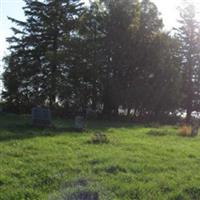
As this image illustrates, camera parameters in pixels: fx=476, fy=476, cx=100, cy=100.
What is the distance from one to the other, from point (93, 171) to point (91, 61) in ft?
93.9

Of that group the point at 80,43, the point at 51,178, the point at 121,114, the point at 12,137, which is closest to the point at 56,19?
the point at 80,43

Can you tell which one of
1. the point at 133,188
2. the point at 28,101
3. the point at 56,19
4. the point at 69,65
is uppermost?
the point at 56,19

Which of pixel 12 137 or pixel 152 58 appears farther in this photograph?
pixel 152 58

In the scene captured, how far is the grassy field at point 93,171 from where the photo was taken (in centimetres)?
899

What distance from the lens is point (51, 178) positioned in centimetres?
988

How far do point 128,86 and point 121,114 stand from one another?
124 inches

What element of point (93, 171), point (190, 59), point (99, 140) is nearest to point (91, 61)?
point (190, 59)

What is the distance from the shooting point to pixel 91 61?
39281 mm

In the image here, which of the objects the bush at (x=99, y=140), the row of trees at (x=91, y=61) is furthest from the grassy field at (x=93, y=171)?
the row of trees at (x=91, y=61)

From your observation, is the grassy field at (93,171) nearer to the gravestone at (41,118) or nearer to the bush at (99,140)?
the bush at (99,140)

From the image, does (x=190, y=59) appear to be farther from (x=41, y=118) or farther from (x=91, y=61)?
(x=41, y=118)

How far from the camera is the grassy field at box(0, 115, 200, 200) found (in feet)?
29.5

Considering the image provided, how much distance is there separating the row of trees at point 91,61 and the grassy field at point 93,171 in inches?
901

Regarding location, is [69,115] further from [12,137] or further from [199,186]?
[199,186]
